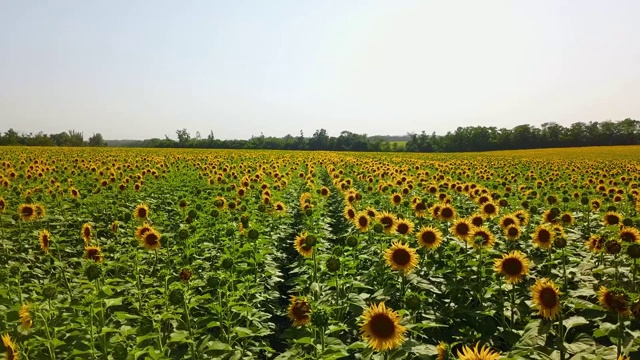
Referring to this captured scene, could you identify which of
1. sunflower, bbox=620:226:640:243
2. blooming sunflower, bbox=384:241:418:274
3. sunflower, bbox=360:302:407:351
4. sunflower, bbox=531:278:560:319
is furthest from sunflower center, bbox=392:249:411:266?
sunflower, bbox=620:226:640:243

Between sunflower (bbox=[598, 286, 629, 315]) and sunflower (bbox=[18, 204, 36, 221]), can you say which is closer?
sunflower (bbox=[598, 286, 629, 315])

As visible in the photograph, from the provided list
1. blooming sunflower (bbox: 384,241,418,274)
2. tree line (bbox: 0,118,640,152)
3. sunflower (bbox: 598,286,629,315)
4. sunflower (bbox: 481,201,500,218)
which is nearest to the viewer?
sunflower (bbox: 598,286,629,315)

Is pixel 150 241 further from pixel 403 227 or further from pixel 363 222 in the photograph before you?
pixel 403 227

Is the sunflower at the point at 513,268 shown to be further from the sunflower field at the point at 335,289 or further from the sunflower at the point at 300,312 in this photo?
the sunflower at the point at 300,312

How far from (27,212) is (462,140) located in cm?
9489

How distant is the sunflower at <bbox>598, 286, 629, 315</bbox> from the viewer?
341 cm

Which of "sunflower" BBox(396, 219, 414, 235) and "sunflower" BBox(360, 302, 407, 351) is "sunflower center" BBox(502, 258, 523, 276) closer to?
"sunflower" BBox(396, 219, 414, 235)

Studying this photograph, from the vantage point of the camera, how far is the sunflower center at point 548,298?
3916 mm

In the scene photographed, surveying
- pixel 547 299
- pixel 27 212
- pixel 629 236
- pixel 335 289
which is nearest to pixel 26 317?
pixel 335 289

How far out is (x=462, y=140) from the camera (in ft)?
307

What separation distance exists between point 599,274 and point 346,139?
95155 millimetres

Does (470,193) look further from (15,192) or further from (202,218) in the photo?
(15,192)

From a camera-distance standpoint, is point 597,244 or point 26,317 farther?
point 597,244

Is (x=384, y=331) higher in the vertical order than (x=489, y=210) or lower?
lower
